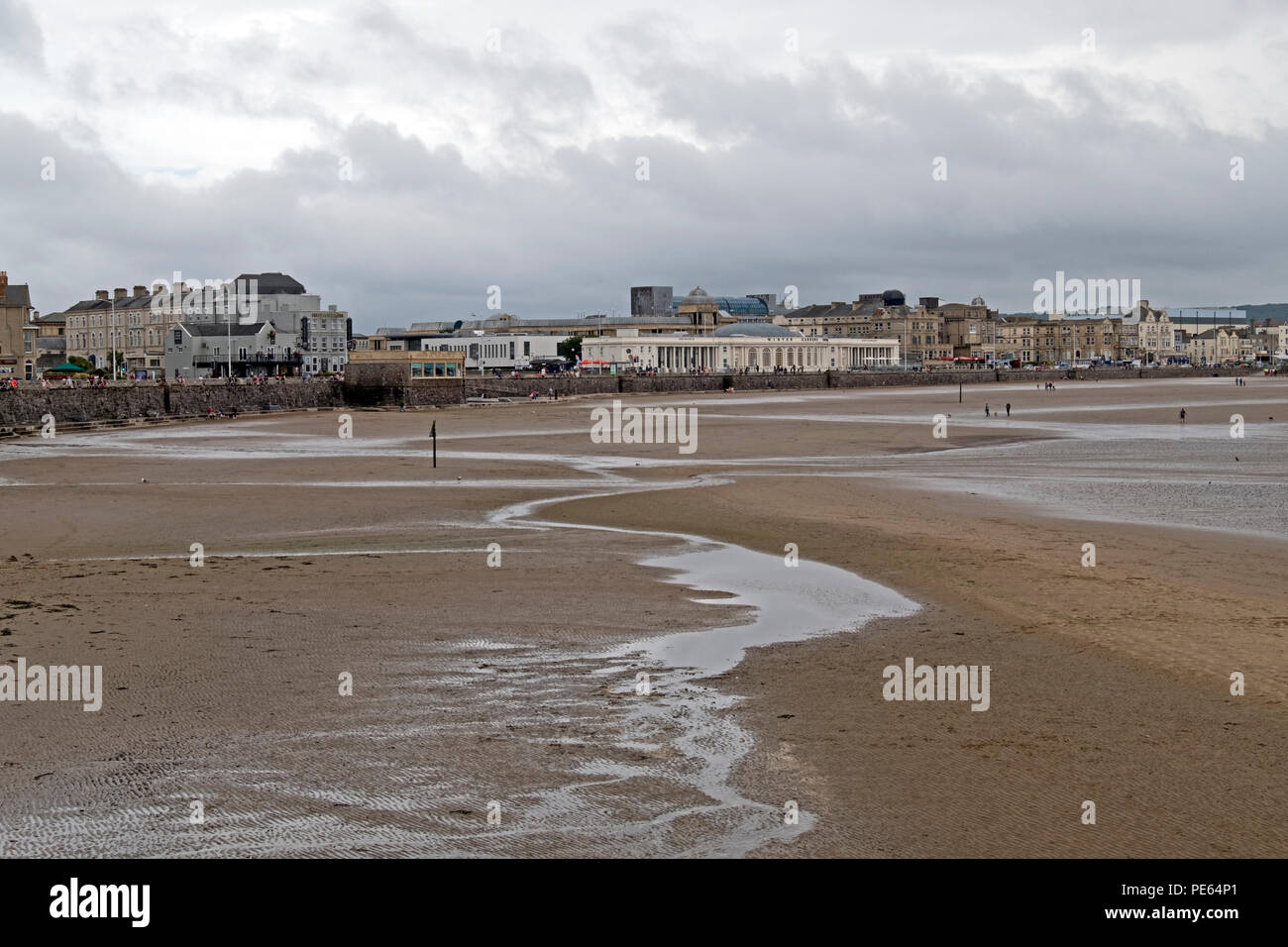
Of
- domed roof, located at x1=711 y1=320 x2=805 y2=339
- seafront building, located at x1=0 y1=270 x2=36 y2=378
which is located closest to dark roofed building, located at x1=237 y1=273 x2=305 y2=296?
seafront building, located at x1=0 y1=270 x2=36 y2=378

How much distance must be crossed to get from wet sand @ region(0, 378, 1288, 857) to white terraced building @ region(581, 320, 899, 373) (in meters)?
143

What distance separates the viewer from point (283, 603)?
54.2 ft

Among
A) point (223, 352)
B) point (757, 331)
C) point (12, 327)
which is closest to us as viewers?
point (12, 327)

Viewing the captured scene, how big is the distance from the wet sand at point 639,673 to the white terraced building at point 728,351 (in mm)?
142597

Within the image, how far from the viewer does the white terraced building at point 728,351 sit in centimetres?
17525

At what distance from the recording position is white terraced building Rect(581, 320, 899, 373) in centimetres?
17525

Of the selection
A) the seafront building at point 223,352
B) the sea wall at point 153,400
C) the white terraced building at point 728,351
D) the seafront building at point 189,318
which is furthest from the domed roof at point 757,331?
the sea wall at point 153,400

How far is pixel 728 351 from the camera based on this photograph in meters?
180

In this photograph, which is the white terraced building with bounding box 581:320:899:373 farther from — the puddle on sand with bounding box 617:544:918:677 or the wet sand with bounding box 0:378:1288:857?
the puddle on sand with bounding box 617:544:918:677

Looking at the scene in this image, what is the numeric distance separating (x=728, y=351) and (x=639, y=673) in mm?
168498

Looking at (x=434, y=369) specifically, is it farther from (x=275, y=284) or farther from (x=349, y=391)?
(x=275, y=284)

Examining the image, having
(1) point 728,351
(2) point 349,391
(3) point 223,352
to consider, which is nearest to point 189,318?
(3) point 223,352
